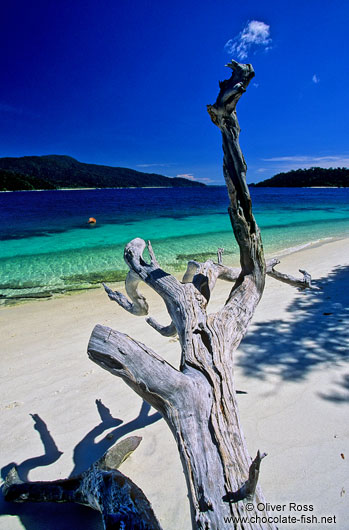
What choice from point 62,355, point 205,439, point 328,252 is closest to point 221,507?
point 205,439

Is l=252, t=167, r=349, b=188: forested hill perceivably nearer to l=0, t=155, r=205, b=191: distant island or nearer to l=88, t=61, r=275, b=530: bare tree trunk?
l=0, t=155, r=205, b=191: distant island

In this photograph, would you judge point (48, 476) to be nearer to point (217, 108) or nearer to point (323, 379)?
point (323, 379)

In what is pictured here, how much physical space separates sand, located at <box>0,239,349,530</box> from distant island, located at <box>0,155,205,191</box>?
356 feet

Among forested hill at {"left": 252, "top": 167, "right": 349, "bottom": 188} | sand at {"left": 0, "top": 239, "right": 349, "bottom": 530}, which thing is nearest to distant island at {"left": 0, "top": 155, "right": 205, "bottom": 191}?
forested hill at {"left": 252, "top": 167, "right": 349, "bottom": 188}

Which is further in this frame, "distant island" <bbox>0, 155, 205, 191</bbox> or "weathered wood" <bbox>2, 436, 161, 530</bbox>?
"distant island" <bbox>0, 155, 205, 191</bbox>

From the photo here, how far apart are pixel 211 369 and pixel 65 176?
479 feet

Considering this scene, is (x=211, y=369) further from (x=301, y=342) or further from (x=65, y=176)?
(x=65, y=176)

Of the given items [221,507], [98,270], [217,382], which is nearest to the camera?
[221,507]

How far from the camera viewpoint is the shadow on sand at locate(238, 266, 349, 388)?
3605 mm

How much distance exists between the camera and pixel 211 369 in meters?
1.84

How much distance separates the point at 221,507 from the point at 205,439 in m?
0.27

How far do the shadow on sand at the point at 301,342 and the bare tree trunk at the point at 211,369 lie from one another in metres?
1.44

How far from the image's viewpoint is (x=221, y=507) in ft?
4.24

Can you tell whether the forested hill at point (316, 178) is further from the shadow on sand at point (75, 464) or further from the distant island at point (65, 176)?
the shadow on sand at point (75, 464)
